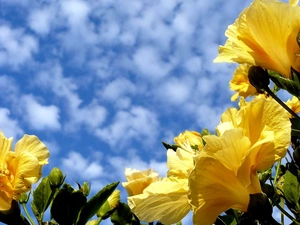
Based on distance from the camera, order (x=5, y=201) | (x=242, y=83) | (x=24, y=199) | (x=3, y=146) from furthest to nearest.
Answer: (x=242, y=83)
(x=24, y=199)
(x=3, y=146)
(x=5, y=201)

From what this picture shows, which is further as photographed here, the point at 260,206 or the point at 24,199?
the point at 24,199

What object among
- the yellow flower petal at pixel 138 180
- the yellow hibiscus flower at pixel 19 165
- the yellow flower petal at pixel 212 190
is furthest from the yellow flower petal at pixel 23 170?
the yellow flower petal at pixel 212 190

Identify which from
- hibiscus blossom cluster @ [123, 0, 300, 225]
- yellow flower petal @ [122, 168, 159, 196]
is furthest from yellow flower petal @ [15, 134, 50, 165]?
hibiscus blossom cluster @ [123, 0, 300, 225]

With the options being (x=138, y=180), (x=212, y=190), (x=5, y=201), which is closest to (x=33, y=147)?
(x=5, y=201)

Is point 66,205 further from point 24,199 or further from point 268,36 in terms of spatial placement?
point 268,36

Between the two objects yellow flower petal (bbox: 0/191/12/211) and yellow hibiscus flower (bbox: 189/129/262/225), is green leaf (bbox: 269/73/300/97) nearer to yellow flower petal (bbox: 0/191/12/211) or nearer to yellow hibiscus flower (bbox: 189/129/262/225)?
yellow hibiscus flower (bbox: 189/129/262/225)

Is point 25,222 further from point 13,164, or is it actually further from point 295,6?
point 295,6

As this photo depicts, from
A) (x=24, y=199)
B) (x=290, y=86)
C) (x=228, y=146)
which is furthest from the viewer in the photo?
(x=24, y=199)
